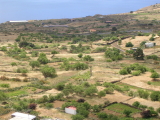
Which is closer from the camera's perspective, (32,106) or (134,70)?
(32,106)

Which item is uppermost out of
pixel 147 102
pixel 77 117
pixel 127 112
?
pixel 77 117

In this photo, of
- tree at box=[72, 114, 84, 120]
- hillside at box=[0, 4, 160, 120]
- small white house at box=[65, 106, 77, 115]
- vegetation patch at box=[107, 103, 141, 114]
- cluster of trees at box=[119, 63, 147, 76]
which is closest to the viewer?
tree at box=[72, 114, 84, 120]

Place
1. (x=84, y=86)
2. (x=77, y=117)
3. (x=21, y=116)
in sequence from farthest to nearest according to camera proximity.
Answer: (x=84, y=86) → (x=21, y=116) → (x=77, y=117)

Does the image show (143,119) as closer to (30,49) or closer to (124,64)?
(124,64)

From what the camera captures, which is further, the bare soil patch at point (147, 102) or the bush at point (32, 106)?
the bare soil patch at point (147, 102)

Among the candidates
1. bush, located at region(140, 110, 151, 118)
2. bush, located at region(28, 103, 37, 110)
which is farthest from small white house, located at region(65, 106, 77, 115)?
bush, located at region(140, 110, 151, 118)

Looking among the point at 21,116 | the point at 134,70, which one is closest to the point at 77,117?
the point at 21,116

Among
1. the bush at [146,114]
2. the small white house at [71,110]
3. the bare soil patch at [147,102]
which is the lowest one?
the bare soil patch at [147,102]

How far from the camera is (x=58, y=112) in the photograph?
898 inches

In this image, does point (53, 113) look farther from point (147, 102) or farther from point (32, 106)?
point (147, 102)

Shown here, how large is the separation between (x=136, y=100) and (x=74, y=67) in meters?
16.6

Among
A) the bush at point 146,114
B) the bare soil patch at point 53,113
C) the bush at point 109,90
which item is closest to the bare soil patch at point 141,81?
the bush at point 109,90

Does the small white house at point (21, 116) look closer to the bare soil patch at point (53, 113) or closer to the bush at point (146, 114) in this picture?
the bare soil patch at point (53, 113)

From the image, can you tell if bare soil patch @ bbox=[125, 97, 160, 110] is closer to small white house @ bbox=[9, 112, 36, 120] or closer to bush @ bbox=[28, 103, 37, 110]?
bush @ bbox=[28, 103, 37, 110]
